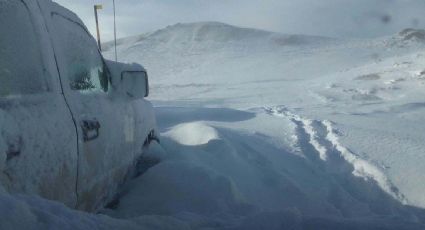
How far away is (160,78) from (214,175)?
924 inches

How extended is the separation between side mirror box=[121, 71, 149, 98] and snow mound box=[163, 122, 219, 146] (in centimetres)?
222

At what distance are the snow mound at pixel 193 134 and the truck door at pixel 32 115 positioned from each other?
3.86 meters

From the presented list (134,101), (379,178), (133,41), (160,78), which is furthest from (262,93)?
(133,41)

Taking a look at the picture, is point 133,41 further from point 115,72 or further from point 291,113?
point 115,72

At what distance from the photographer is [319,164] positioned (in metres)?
6.91

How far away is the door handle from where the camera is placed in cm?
319

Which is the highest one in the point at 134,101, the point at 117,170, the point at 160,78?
the point at 134,101

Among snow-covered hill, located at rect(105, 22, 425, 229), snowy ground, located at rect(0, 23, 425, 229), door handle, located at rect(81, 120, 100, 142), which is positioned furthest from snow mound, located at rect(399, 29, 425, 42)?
door handle, located at rect(81, 120, 100, 142)

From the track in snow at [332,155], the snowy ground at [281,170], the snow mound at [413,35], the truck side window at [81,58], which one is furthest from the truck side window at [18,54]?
the snow mound at [413,35]

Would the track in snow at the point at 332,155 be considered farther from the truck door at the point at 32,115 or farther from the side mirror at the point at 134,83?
the truck door at the point at 32,115

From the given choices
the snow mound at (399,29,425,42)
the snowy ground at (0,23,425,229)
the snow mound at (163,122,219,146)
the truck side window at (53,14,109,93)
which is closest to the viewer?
the snowy ground at (0,23,425,229)

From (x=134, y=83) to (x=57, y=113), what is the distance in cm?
166

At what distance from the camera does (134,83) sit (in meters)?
4.57

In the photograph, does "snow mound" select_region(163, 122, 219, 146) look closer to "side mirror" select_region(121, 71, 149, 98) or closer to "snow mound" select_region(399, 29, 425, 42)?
"side mirror" select_region(121, 71, 149, 98)
